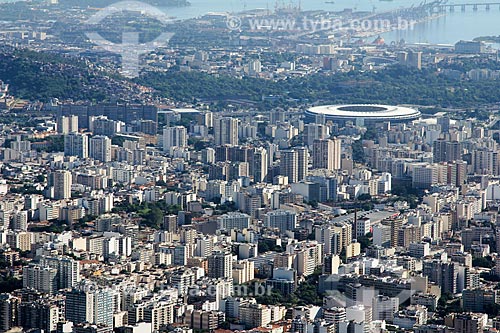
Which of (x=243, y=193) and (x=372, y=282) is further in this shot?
(x=243, y=193)

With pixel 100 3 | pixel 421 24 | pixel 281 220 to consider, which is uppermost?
pixel 100 3

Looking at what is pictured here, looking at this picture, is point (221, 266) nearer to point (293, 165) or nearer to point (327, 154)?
point (293, 165)

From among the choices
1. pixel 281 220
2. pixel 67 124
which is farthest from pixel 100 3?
pixel 281 220

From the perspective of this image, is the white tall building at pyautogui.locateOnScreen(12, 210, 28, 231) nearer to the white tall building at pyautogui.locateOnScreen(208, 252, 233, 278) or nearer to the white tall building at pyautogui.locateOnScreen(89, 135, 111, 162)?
the white tall building at pyautogui.locateOnScreen(208, 252, 233, 278)

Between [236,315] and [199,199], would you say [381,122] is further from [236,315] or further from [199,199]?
[236,315]

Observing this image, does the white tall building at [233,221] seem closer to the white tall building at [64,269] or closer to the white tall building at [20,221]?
the white tall building at [20,221]

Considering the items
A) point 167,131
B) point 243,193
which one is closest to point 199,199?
point 243,193

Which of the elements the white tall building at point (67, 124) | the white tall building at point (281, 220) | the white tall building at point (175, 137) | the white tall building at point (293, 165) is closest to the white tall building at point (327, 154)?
the white tall building at point (293, 165)
